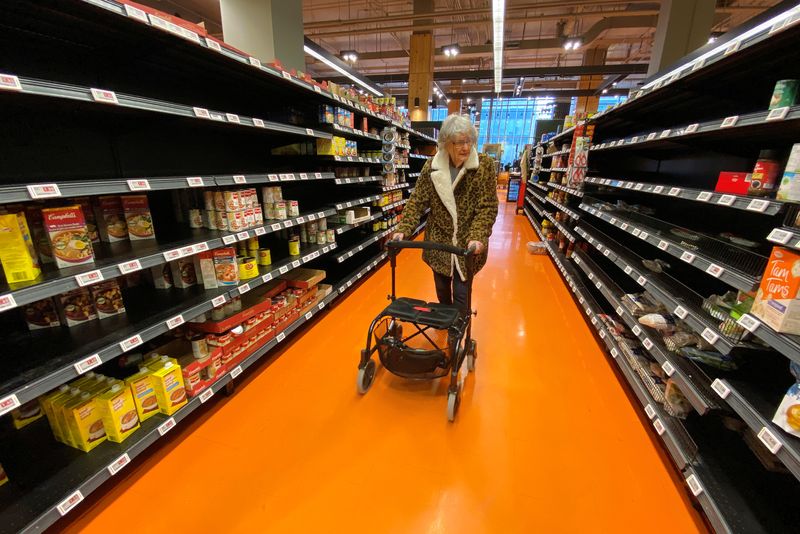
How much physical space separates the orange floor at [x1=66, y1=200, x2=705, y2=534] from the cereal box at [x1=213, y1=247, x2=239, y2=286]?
0.77 meters

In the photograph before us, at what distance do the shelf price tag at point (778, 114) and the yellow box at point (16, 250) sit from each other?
290cm

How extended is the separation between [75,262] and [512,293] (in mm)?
3864

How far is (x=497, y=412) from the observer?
2.10 meters

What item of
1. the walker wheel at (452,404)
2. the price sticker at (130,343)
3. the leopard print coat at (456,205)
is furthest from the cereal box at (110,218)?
the walker wheel at (452,404)

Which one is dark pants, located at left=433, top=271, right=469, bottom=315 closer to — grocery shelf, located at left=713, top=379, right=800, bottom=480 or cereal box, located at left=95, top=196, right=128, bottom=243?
grocery shelf, located at left=713, top=379, right=800, bottom=480

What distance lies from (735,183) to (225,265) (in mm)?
2919

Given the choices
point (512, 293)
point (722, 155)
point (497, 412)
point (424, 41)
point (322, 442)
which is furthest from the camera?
point (424, 41)

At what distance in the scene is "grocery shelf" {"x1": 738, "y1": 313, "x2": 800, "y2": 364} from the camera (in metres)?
1.09

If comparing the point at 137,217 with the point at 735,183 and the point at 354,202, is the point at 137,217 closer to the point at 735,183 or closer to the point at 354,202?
the point at 354,202

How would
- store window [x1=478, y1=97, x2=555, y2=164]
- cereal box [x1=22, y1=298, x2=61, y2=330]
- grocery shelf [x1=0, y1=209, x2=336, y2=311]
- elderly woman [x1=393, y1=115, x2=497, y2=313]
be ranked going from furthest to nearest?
store window [x1=478, y1=97, x2=555, y2=164], elderly woman [x1=393, y1=115, x2=497, y2=313], cereal box [x1=22, y1=298, x2=61, y2=330], grocery shelf [x1=0, y1=209, x2=336, y2=311]

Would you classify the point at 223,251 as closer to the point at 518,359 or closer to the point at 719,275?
the point at 518,359

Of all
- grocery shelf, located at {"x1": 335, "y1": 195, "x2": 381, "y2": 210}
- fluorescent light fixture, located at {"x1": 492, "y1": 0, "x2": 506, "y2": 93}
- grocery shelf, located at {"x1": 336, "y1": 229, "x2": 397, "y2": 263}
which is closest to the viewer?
grocery shelf, located at {"x1": 335, "y1": 195, "x2": 381, "y2": 210}

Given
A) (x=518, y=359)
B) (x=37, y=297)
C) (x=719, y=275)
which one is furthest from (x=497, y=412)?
(x=37, y=297)

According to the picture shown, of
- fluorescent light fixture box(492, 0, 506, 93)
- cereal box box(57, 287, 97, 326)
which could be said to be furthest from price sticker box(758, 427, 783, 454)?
fluorescent light fixture box(492, 0, 506, 93)
